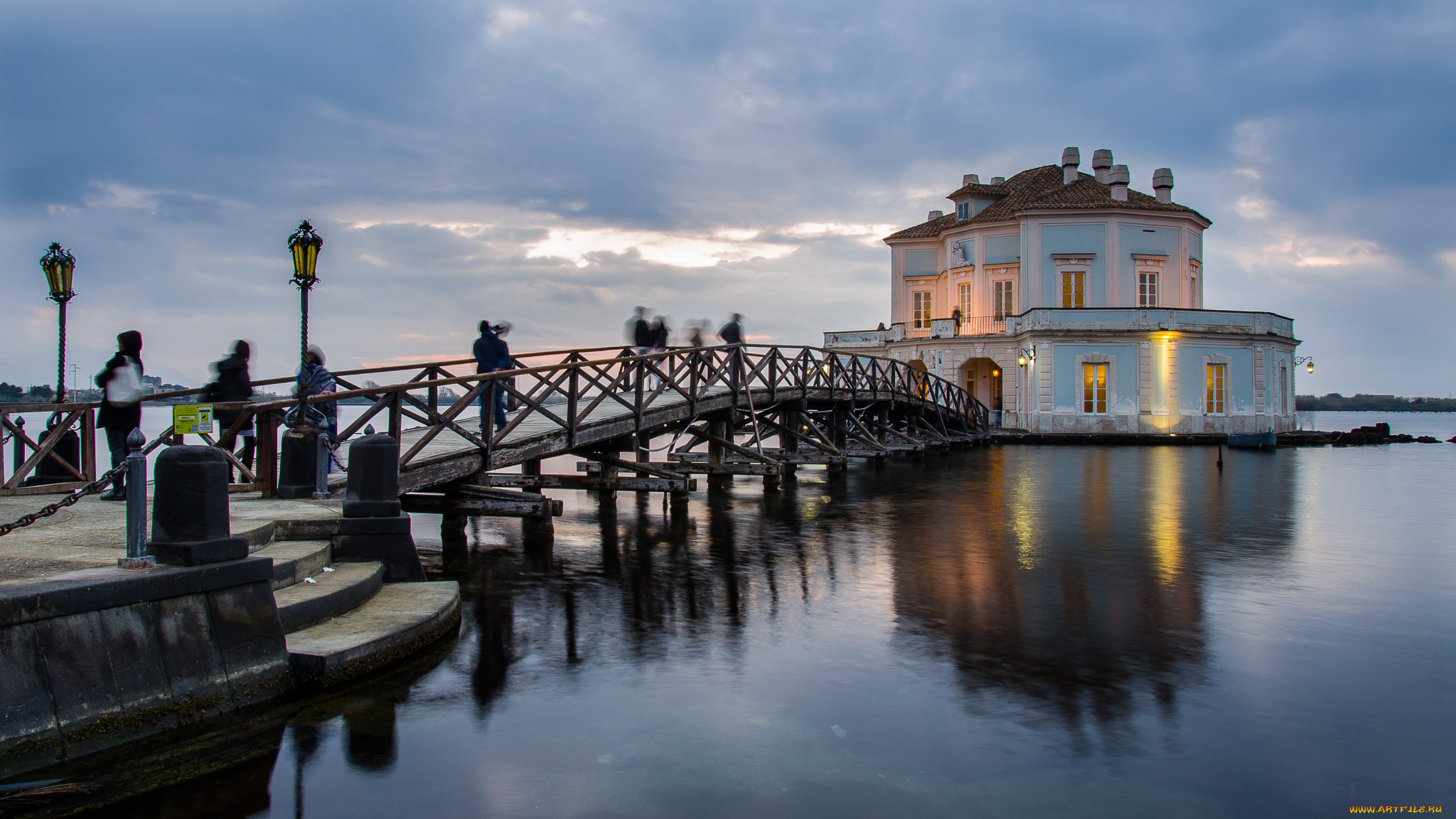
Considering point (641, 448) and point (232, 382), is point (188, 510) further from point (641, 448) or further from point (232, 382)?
point (641, 448)

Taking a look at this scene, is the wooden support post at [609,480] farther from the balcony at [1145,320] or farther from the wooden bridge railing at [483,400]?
the balcony at [1145,320]

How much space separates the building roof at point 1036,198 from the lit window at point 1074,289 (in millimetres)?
2719

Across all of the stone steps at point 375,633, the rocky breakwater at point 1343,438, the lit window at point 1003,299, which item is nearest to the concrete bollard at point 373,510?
the stone steps at point 375,633

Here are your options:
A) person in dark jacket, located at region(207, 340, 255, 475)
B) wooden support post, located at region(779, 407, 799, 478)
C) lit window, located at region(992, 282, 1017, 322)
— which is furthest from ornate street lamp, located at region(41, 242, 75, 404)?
lit window, located at region(992, 282, 1017, 322)

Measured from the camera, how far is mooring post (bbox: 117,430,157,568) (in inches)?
183

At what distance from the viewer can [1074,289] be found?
38.5 m

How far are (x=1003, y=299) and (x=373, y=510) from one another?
3633 cm

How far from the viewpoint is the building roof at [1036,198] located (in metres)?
38.2

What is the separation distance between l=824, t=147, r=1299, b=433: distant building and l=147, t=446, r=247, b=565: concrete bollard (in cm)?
3387

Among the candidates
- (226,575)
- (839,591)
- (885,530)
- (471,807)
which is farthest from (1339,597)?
(226,575)

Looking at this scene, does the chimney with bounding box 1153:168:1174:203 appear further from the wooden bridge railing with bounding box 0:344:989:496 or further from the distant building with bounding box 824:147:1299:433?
the wooden bridge railing with bounding box 0:344:989:496

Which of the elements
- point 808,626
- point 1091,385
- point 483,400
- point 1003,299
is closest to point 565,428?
point 483,400

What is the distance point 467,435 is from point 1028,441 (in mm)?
27885

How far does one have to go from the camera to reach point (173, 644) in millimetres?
4496
